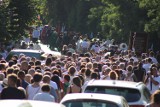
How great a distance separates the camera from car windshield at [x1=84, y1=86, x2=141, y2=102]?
15.6 meters

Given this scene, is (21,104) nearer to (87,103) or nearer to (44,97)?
(87,103)

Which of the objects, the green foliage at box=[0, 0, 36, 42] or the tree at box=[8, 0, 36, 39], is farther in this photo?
the tree at box=[8, 0, 36, 39]

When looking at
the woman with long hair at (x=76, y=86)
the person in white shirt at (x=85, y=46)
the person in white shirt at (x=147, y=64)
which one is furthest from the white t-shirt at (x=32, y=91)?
the person in white shirt at (x=85, y=46)

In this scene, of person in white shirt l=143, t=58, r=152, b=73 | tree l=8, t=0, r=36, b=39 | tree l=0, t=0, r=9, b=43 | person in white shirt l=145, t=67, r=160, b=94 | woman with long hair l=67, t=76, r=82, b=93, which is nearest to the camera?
woman with long hair l=67, t=76, r=82, b=93

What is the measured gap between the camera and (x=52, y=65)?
23.8 metres

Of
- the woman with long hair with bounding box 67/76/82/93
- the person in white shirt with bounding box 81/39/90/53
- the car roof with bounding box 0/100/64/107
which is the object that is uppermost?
the car roof with bounding box 0/100/64/107

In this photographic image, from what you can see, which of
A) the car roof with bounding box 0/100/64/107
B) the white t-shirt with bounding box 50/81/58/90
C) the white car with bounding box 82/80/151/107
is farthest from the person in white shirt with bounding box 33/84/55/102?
the car roof with bounding box 0/100/64/107

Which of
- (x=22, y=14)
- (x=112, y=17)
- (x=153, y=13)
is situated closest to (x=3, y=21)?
(x=22, y=14)

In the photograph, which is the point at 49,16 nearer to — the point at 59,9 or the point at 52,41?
the point at 59,9

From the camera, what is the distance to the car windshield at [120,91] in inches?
614

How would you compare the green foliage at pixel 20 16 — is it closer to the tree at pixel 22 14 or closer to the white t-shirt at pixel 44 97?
the tree at pixel 22 14

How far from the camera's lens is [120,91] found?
15.7 meters

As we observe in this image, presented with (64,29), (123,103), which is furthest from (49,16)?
(123,103)

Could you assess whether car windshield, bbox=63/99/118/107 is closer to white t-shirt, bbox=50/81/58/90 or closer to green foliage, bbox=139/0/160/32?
white t-shirt, bbox=50/81/58/90
